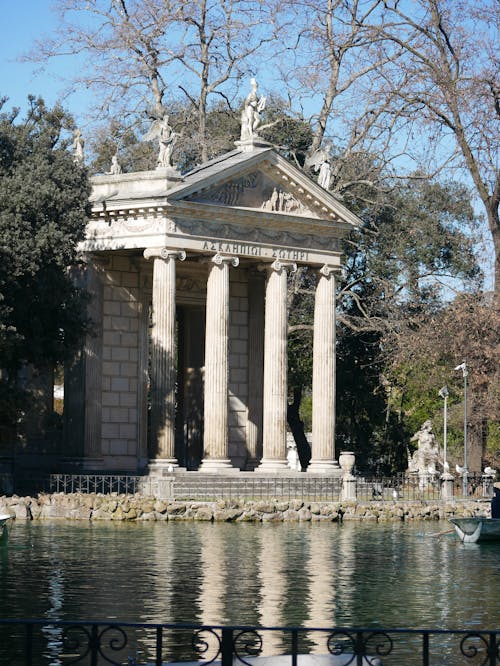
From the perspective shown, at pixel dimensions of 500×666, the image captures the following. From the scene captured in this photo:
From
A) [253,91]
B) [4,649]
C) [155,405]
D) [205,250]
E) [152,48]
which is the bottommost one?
[4,649]

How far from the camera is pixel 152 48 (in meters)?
68.8

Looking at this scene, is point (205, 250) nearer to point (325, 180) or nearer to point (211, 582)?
point (325, 180)

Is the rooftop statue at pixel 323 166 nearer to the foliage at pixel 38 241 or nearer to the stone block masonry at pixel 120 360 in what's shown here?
the stone block masonry at pixel 120 360

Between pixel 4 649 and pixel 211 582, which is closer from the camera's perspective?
A: pixel 4 649

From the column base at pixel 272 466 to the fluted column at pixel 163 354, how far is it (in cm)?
387

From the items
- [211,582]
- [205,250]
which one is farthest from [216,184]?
[211,582]

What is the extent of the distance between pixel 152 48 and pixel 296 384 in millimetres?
16480

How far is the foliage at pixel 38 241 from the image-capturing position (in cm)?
4534

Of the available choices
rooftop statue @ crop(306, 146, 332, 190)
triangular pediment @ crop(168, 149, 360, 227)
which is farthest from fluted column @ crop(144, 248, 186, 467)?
rooftop statue @ crop(306, 146, 332, 190)

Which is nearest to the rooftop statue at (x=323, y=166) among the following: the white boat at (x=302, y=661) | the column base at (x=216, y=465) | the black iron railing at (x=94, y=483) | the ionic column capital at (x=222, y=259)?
the ionic column capital at (x=222, y=259)

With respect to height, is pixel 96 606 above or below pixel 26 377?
below

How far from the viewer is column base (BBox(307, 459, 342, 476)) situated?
2203 inches

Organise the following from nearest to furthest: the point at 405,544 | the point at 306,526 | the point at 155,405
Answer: the point at 405,544, the point at 306,526, the point at 155,405

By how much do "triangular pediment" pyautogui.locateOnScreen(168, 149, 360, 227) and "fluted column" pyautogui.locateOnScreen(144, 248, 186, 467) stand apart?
2.23 m
